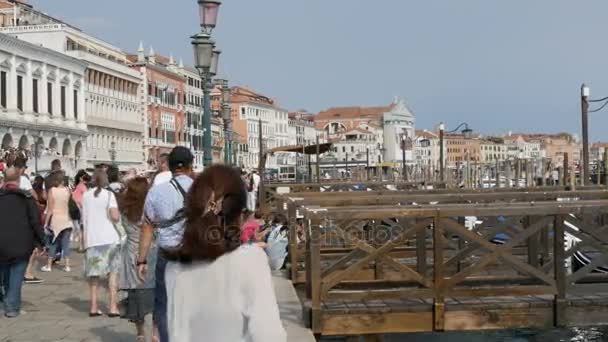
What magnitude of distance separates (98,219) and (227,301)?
662 cm

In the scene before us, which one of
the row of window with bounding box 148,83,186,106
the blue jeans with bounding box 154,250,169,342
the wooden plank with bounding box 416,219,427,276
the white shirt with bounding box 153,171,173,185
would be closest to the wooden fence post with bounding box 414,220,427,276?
the wooden plank with bounding box 416,219,427,276

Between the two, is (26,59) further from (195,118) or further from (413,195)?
(413,195)

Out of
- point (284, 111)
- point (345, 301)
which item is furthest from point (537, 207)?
point (284, 111)

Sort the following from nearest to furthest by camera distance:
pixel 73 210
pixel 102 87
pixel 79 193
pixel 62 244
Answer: pixel 62 244 → pixel 79 193 → pixel 73 210 → pixel 102 87

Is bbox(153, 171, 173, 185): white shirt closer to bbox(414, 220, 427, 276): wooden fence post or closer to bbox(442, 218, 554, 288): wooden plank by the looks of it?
bbox(442, 218, 554, 288): wooden plank

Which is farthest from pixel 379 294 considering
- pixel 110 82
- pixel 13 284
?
pixel 110 82

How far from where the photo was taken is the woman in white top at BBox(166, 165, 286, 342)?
120 inches

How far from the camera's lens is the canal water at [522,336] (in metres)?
12.4

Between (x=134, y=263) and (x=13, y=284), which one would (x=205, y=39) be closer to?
(x=13, y=284)

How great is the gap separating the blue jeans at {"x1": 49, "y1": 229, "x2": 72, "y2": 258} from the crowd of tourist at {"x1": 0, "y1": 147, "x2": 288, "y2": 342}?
1.2 inches

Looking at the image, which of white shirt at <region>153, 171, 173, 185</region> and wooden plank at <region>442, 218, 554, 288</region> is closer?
white shirt at <region>153, 171, 173, 185</region>

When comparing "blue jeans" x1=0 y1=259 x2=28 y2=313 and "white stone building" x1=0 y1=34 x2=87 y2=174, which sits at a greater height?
"white stone building" x1=0 y1=34 x2=87 y2=174

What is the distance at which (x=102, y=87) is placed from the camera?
78000 mm

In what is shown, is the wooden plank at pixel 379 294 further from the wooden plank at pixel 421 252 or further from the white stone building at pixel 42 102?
the white stone building at pixel 42 102
